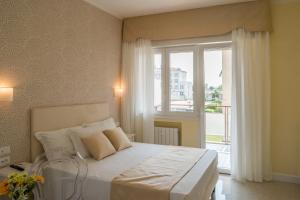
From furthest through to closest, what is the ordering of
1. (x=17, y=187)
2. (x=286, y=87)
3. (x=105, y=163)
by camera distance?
(x=286, y=87)
(x=105, y=163)
(x=17, y=187)

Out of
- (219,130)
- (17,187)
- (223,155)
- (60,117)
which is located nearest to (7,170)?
(60,117)

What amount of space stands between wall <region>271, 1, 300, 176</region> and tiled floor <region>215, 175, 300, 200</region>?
335 millimetres

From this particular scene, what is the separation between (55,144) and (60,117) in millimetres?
440

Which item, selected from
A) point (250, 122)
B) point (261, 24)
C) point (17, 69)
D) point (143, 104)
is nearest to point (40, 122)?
point (17, 69)

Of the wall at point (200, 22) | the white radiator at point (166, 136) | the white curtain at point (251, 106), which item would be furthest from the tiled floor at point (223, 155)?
the wall at point (200, 22)

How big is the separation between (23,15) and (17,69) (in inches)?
24.1

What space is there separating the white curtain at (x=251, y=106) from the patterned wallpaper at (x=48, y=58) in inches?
86.8

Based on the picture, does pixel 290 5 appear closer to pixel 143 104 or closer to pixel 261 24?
pixel 261 24

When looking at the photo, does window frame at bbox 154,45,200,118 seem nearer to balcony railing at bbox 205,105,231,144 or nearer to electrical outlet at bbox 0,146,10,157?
balcony railing at bbox 205,105,231,144

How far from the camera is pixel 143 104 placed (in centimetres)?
426

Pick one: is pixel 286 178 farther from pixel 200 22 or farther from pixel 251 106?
pixel 200 22

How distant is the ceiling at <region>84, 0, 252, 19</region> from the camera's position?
11.6 ft

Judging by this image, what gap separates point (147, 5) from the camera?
3.71 metres

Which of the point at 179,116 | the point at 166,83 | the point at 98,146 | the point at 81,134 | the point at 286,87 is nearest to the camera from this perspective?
the point at 98,146
